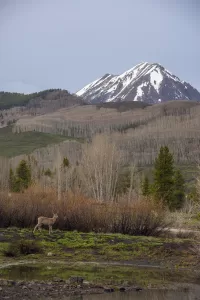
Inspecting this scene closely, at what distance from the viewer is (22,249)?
24078 millimetres

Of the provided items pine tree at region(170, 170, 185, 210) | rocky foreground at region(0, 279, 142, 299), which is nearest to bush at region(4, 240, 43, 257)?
rocky foreground at region(0, 279, 142, 299)

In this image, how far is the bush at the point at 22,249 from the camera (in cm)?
2358

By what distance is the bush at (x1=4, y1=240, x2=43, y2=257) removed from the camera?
23.6 metres

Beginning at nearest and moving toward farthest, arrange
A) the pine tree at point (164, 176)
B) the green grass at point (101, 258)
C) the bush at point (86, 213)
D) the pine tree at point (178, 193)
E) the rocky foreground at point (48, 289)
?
the rocky foreground at point (48, 289), the green grass at point (101, 258), the bush at point (86, 213), the pine tree at point (164, 176), the pine tree at point (178, 193)

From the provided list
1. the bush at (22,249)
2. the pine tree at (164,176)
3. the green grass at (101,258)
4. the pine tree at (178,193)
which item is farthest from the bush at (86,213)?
the pine tree at (178,193)

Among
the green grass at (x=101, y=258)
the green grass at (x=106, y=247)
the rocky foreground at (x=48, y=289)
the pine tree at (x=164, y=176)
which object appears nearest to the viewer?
the rocky foreground at (x=48, y=289)

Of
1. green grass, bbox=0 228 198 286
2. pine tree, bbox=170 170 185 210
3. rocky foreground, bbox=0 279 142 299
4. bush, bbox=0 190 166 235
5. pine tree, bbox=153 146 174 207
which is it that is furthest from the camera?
pine tree, bbox=170 170 185 210

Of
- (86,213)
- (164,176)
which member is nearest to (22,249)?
(86,213)

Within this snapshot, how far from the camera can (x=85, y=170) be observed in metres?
61.7

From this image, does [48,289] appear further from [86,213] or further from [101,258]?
[86,213]

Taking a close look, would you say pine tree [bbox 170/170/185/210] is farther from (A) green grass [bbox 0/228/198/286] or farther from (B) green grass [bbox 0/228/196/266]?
(A) green grass [bbox 0/228/198/286]

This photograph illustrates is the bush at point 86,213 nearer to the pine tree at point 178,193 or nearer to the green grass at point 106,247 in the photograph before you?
the green grass at point 106,247

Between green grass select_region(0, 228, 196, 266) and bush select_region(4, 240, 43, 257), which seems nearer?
bush select_region(4, 240, 43, 257)

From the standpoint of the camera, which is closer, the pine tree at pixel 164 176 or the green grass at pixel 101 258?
the green grass at pixel 101 258
